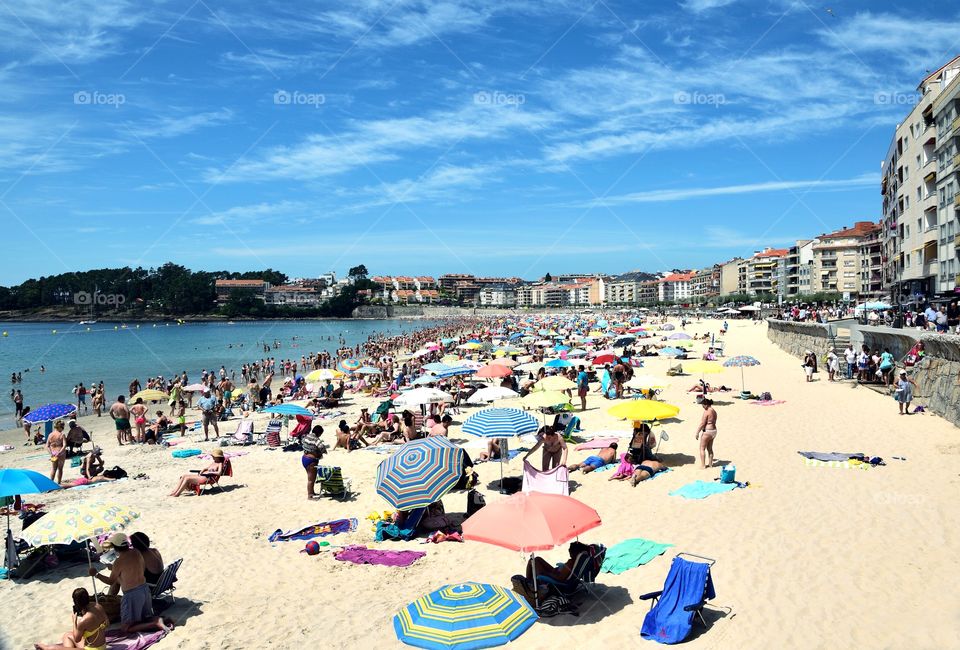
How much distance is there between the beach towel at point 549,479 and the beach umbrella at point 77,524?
4024mm

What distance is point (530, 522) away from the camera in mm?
5043

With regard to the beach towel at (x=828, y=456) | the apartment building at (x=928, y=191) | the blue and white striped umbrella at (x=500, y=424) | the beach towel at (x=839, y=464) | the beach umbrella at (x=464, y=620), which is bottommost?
the beach towel at (x=839, y=464)

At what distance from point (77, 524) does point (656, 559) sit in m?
5.38

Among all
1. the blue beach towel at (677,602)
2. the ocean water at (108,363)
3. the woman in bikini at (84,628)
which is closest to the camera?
the blue beach towel at (677,602)

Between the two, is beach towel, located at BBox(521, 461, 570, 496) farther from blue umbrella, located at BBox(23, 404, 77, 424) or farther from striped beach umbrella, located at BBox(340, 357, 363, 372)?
striped beach umbrella, located at BBox(340, 357, 363, 372)

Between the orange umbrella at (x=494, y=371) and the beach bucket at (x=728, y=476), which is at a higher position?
the orange umbrella at (x=494, y=371)

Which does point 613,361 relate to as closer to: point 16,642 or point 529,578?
point 529,578

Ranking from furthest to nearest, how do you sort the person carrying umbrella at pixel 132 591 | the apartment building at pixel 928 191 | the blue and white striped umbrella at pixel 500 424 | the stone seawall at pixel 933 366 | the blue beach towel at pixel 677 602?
the apartment building at pixel 928 191 < the stone seawall at pixel 933 366 < the blue and white striped umbrella at pixel 500 424 < the person carrying umbrella at pixel 132 591 < the blue beach towel at pixel 677 602

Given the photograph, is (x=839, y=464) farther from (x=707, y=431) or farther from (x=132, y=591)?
(x=132, y=591)

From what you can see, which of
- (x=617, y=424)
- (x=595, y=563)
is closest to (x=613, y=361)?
(x=617, y=424)

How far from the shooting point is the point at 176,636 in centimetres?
535

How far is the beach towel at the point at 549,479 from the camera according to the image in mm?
7141

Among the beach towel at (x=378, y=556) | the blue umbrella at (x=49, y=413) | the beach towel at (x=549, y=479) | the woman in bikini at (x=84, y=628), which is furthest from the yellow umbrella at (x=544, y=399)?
the blue umbrella at (x=49, y=413)

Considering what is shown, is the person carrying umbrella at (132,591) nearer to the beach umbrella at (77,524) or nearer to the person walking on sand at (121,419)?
the beach umbrella at (77,524)
